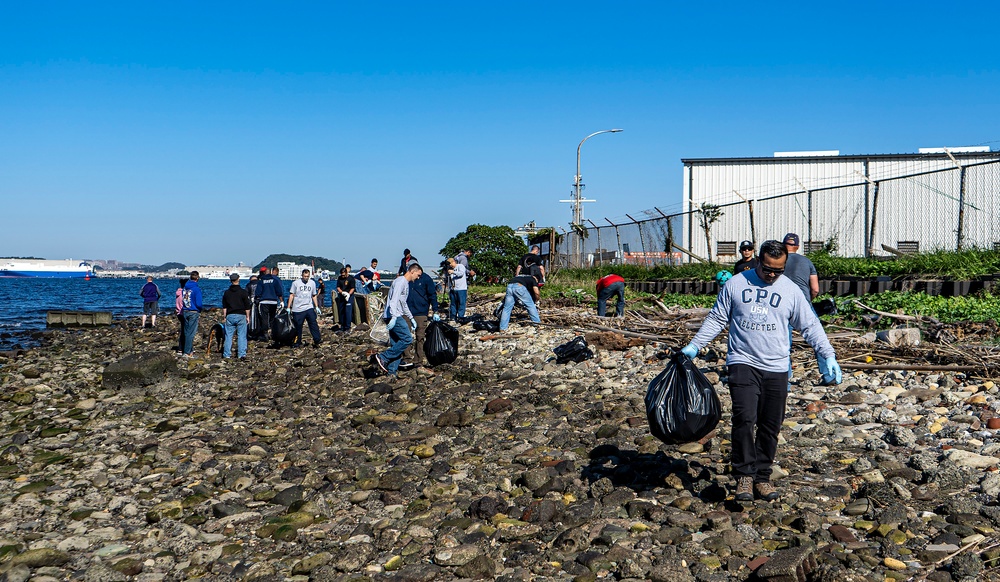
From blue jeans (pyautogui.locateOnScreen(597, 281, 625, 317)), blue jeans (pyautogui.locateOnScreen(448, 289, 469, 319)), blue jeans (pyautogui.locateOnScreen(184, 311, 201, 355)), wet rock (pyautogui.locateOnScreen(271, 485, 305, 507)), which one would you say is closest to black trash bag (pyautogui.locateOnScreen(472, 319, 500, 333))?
blue jeans (pyautogui.locateOnScreen(448, 289, 469, 319))

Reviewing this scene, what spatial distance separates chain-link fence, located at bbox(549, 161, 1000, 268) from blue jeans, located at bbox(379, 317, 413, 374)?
373 inches

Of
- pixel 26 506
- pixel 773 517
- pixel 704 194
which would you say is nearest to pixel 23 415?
pixel 26 506

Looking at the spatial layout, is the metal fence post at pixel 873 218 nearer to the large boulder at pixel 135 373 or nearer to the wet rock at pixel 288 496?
the large boulder at pixel 135 373

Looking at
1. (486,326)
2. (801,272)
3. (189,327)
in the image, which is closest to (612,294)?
(486,326)

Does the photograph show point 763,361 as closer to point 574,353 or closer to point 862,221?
point 574,353

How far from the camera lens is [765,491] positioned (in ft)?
17.3

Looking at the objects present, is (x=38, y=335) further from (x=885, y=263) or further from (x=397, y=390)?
(x=885, y=263)

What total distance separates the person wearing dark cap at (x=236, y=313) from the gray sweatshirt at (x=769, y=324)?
1115 cm

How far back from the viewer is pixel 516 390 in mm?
10344

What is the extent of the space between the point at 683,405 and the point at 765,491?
0.76 meters

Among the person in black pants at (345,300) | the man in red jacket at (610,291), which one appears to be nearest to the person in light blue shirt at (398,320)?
the man in red jacket at (610,291)

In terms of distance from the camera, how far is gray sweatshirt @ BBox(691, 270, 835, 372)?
17.1 ft

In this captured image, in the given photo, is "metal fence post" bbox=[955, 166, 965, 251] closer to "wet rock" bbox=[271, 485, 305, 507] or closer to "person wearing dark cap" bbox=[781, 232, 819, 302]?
"person wearing dark cap" bbox=[781, 232, 819, 302]

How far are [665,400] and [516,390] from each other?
4.99 meters
